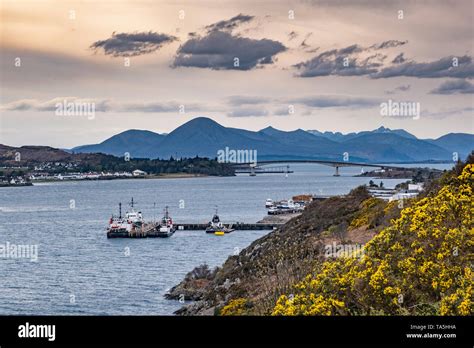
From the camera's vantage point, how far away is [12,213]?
228ft

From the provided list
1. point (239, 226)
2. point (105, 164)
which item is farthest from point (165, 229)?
point (105, 164)

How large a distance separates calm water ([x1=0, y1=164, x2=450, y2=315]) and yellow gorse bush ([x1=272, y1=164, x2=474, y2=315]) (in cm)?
1495

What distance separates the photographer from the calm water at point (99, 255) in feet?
86.0

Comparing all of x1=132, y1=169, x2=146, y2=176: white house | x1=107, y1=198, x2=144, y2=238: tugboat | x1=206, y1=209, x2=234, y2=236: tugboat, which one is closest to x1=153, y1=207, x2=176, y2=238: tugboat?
x1=107, y1=198, x2=144, y2=238: tugboat

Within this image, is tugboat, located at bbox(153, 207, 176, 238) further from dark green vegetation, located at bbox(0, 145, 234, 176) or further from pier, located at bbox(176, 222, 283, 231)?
dark green vegetation, located at bbox(0, 145, 234, 176)

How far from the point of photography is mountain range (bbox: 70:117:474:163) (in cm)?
10700

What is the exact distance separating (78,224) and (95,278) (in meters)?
28.9

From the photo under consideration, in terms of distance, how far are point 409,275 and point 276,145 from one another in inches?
4129

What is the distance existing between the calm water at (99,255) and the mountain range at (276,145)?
60.8 ft

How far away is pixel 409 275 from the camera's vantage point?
20.5ft

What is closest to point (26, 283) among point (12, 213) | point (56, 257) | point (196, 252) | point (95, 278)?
point (95, 278)

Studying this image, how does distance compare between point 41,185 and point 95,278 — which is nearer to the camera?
point 95,278

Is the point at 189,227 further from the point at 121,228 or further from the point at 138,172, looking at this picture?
the point at 138,172
